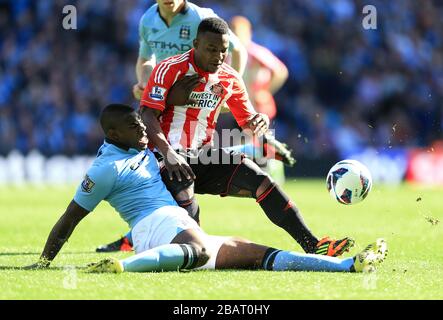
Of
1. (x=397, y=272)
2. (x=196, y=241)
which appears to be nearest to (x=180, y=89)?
(x=196, y=241)

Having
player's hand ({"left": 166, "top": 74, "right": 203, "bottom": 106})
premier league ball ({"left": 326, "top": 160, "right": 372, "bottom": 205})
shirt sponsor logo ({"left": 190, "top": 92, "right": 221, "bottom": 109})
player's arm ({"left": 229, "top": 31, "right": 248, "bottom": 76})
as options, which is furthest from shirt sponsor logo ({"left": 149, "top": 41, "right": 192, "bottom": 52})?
premier league ball ({"left": 326, "top": 160, "right": 372, "bottom": 205})

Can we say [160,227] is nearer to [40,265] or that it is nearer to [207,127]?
[40,265]

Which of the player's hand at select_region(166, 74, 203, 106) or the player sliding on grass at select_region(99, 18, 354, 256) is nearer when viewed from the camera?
the player sliding on grass at select_region(99, 18, 354, 256)

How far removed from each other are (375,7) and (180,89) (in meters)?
16.4

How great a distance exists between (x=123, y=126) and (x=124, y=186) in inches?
16.8

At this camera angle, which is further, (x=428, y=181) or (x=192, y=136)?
(x=428, y=181)

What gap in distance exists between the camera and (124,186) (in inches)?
249

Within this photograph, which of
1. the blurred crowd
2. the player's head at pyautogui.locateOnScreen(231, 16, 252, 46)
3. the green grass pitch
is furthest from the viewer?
the blurred crowd

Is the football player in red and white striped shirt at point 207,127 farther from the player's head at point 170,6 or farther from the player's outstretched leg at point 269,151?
the player's head at point 170,6

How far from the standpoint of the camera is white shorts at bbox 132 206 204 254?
6195 millimetres

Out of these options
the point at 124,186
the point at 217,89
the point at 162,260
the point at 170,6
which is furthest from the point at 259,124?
the point at 170,6

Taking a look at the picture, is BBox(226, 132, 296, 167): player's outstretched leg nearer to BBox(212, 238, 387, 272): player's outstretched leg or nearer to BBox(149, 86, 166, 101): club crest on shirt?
BBox(149, 86, 166, 101): club crest on shirt
